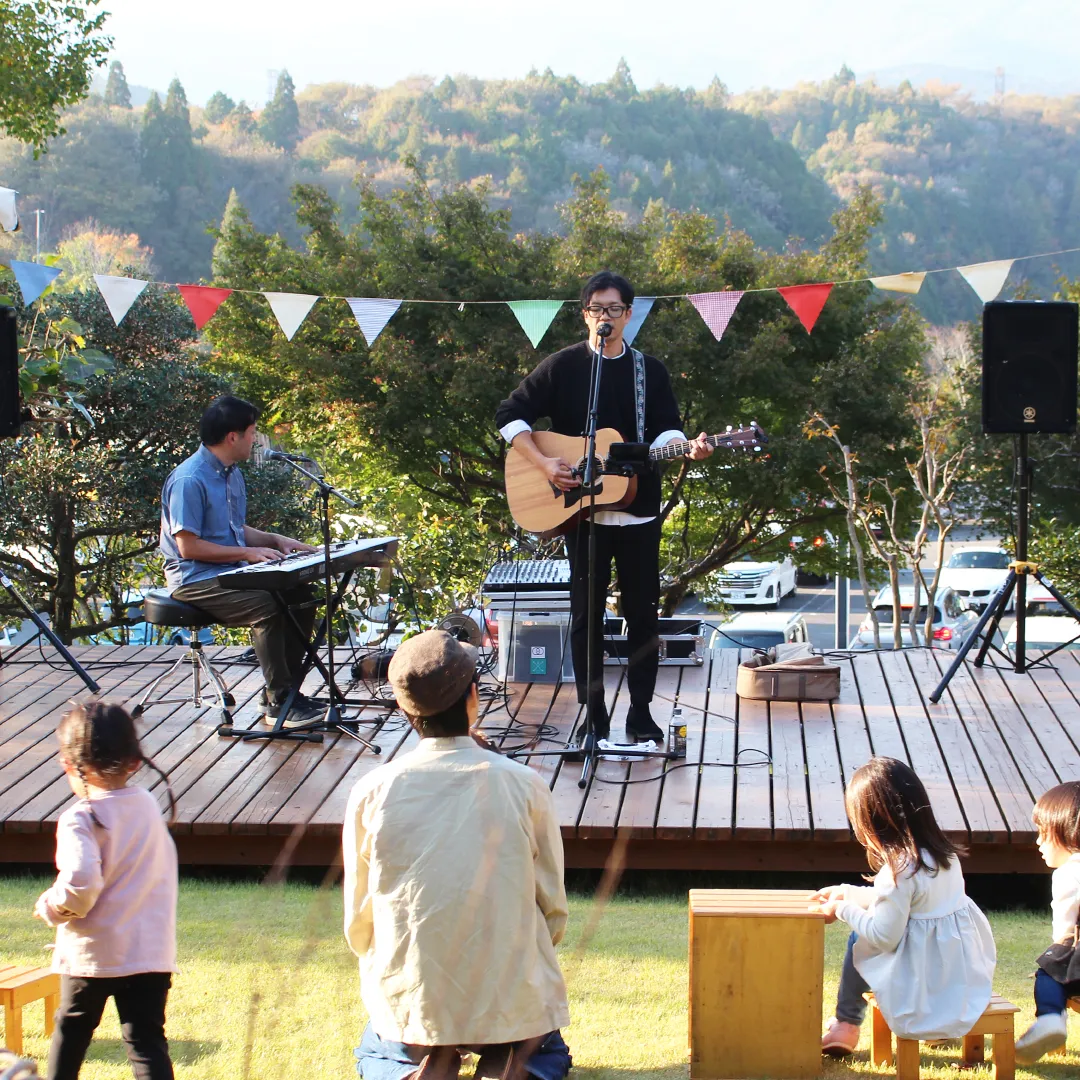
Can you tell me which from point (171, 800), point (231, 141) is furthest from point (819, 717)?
point (231, 141)

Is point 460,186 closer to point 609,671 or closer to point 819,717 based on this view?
point 609,671

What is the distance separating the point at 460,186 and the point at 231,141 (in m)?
47.3

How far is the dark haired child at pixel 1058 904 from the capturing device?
8.07 feet

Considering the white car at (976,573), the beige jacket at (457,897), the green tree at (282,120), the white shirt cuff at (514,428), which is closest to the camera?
the beige jacket at (457,897)

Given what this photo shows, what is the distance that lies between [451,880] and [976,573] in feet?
63.0

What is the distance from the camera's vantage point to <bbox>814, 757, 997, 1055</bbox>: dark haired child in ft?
7.82

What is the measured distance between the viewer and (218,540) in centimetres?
471

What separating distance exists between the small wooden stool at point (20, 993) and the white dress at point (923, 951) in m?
1.67

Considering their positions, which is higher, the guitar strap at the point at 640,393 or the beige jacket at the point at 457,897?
the guitar strap at the point at 640,393

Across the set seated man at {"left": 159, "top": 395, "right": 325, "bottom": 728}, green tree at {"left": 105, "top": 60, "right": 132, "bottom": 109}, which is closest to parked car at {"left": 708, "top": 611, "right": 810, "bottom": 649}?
seated man at {"left": 159, "top": 395, "right": 325, "bottom": 728}

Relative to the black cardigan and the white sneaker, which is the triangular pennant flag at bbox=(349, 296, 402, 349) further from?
the white sneaker

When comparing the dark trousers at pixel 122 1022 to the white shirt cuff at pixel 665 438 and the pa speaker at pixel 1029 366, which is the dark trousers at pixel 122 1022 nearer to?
the white shirt cuff at pixel 665 438

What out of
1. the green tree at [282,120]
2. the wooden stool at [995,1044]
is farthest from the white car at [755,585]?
the green tree at [282,120]

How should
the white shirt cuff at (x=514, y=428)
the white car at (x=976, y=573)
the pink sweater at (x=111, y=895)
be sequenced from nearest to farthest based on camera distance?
the pink sweater at (x=111, y=895), the white shirt cuff at (x=514, y=428), the white car at (x=976, y=573)
